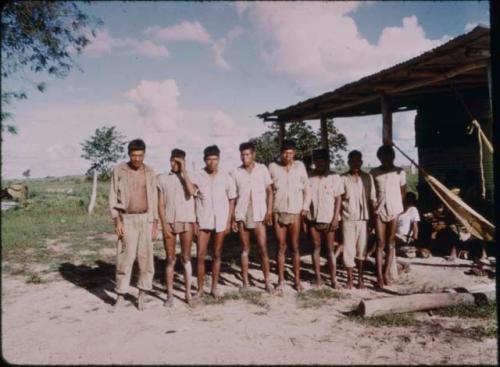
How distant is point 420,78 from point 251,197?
149 inches

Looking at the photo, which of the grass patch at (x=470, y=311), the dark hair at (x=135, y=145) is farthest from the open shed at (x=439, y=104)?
the dark hair at (x=135, y=145)

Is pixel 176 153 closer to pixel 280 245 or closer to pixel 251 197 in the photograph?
pixel 251 197

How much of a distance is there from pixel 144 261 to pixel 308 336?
2272 mm

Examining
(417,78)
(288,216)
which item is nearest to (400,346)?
(288,216)

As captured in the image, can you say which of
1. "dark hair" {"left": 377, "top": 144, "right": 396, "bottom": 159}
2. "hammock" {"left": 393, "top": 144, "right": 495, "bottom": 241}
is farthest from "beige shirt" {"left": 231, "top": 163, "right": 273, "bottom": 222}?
"hammock" {"left": 393, "top": 144, "right": 495, "bottom": 241}

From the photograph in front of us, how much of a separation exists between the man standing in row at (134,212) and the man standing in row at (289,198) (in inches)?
64.9

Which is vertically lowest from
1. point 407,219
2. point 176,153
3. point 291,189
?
point 407,219

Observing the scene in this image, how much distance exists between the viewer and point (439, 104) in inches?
398

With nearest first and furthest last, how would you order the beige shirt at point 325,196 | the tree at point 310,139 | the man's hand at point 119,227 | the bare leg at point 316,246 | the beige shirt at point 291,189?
the man's hand at point 119,227 → the beige shirt at point 291,189 → the beige shirt at point 325,196 → the bare leg at point 316,246 → the tree at point 310,139

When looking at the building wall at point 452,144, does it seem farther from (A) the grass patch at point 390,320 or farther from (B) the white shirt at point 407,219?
(A) the grass patch at point 390,320

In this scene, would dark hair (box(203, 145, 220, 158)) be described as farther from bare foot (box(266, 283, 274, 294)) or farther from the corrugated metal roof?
the corrugated metal roof

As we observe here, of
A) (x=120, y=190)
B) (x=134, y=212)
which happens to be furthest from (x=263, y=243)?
(x=120, y=190)

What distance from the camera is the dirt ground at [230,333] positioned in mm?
3686

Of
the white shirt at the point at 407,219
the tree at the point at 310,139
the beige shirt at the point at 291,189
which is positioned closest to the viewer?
the beige shirt at the point at 291,189
